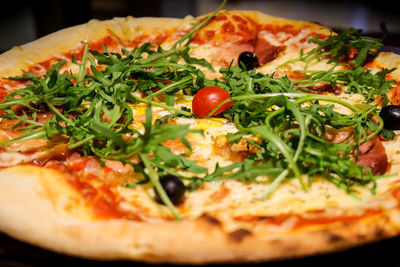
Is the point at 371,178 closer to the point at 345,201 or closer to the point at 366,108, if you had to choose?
the point at 345,201

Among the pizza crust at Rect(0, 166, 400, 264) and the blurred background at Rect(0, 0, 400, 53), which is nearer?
the pizza crust at Rect(0, 166, 400, 264)

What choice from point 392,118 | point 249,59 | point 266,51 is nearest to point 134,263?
point 392,118

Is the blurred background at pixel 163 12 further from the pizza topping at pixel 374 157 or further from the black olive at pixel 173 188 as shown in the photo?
the black olive at pixel 173 188

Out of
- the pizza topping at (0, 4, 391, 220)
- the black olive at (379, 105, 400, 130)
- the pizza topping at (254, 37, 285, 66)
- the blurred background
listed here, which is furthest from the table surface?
the blurred background

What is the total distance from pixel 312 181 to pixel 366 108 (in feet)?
2.04

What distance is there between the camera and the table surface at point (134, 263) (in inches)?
55.4

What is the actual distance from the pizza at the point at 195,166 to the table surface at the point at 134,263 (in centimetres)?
11

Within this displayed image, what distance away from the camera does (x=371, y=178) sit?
161 cm

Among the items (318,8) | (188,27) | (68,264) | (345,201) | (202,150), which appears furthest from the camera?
(318,8)

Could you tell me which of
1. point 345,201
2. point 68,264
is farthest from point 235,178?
point 68,264

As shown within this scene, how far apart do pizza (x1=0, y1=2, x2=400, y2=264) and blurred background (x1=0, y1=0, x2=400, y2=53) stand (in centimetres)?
241

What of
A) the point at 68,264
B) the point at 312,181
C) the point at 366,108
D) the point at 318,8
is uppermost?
the point at 366,108

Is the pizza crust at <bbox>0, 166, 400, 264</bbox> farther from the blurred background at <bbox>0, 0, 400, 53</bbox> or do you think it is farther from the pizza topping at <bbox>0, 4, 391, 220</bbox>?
the blurred background at <bbox>0, 0, 400, 53</bbox>

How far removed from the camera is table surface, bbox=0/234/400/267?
4.62 feet
